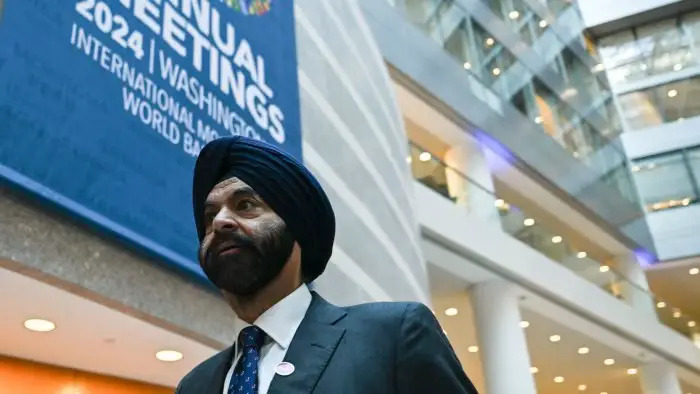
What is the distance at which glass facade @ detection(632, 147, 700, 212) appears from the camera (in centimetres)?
2052

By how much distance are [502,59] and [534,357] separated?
631cm

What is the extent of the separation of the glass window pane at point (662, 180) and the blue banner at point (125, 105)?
17988mm

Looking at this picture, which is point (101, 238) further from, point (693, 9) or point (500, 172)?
point (693, 9)

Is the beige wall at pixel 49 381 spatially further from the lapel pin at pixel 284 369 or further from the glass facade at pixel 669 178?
the glass facade at pixel 669 178

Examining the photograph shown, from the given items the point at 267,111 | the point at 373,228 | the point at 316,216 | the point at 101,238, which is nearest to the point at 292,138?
the point at 267,111

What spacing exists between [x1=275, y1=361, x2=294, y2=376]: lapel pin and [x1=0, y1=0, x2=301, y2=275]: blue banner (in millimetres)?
2377

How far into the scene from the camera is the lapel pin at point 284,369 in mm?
1199

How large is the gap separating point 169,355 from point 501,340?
704 centimetres

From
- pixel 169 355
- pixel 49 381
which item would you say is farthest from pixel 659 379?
pixel 49 381

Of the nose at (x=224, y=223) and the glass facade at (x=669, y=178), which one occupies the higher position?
the glass facade at (x=669, y=178)

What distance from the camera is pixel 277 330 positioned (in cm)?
132

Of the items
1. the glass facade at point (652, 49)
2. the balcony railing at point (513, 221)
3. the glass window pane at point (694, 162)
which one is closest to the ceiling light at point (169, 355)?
the balcony railing at point (513, 221)

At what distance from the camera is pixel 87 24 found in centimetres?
395

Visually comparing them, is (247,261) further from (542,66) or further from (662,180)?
(662,180)
